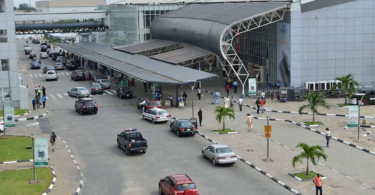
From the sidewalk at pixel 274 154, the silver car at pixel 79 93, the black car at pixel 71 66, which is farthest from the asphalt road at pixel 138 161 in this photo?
the black car at pixel 71 66

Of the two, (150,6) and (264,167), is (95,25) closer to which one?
(150,6)

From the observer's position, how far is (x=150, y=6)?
99.5 meters

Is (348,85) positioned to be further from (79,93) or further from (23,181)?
(23,181)

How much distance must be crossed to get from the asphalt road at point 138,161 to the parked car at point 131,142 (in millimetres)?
503

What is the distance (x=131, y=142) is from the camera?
130 feet

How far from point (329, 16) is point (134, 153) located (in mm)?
31198

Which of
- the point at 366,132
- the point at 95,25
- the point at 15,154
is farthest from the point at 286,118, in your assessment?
the point at 95,25

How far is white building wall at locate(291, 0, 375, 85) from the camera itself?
62.8 metres

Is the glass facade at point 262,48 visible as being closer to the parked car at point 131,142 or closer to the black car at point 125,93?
the black car at point 125,93

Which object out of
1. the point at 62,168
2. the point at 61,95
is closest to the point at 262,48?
the point at 61,95

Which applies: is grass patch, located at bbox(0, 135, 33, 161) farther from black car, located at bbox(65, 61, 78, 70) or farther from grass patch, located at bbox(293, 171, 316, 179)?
black car, located at bbox(65, 61, 78, 70)

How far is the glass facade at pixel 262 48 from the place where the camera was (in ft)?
222

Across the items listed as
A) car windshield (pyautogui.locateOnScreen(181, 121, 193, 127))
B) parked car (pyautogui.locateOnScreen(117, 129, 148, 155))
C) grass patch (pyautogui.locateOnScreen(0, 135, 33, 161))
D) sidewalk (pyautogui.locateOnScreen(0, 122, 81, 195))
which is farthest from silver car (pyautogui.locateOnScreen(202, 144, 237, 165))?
grass patch (pyautogui.locateOnScreen(0, 135, 33, 161))

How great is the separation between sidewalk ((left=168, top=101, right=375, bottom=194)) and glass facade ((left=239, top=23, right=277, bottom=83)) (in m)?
15.2
